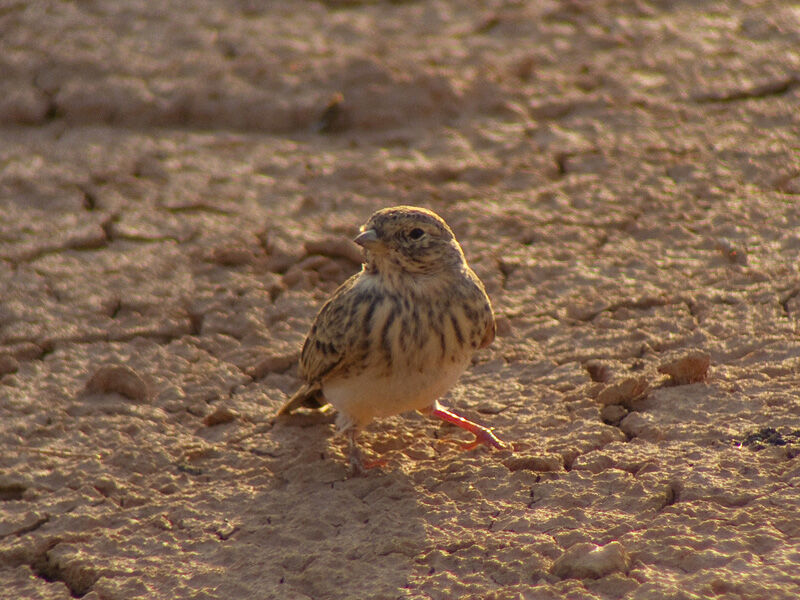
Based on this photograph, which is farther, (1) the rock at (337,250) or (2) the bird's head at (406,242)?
(1) the rock at (337,250)

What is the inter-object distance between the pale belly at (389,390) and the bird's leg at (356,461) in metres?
0.09

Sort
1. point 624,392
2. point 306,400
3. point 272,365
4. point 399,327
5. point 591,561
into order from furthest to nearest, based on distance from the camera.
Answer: point 272,365, point 306,400, point 624,392, point 399,327, point 591,561

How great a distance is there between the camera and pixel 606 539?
396cm

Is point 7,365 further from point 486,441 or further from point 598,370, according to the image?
point 598,370

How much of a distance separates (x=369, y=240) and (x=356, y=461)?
3.14ft

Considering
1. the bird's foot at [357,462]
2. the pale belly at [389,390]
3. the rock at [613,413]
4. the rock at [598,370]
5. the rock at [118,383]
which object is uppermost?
the pale belly at [389,390]

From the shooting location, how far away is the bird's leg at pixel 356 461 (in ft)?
15.5

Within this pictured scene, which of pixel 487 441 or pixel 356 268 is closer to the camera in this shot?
pixel 487 441

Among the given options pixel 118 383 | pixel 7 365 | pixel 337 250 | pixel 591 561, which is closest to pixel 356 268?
pixel 337 250

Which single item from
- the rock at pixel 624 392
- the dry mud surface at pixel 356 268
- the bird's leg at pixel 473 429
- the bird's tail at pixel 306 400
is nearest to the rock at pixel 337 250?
the dry mud surface at pixel 356 268

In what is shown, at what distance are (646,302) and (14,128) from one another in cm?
436

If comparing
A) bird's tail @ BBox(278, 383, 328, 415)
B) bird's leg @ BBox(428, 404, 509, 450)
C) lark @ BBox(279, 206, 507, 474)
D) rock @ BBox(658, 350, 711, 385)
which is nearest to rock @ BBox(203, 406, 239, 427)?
bird's tail @ BBox(278, 383, 328, 415)

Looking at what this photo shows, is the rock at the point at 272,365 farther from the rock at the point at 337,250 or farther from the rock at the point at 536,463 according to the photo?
the rock at the point at 536,463

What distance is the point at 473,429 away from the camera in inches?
189
